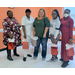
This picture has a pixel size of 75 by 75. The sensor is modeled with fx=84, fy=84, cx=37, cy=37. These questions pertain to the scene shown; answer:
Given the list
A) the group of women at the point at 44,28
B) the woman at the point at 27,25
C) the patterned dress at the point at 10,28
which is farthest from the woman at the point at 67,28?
the patterned dress at the point at 10,28

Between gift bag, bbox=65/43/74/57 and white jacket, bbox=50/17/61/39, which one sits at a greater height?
white jacket, bbox=50/17/61/39

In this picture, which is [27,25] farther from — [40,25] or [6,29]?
[6,29]

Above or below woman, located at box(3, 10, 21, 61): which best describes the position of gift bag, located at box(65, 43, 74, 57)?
below

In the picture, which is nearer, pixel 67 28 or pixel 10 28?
pixel 67 28

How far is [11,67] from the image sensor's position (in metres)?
1.92

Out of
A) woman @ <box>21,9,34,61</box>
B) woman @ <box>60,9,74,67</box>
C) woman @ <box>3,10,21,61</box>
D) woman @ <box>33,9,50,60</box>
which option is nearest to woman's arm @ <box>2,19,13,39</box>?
woman @ <box>3,10,21,61</box>

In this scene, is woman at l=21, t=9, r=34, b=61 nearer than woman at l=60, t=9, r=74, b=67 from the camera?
No

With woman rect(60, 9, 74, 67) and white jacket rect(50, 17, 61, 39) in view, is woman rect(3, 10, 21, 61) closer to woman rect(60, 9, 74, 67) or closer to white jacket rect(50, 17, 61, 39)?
white jacket rect(50, 17, 61, 39)

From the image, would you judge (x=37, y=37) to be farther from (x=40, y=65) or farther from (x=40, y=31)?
Result: (x=40, y=65)

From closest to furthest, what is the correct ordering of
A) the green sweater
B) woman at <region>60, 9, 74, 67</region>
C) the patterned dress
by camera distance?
woman at <region>60, 9, 74, 67</region>, the green sweater, the patterned dress

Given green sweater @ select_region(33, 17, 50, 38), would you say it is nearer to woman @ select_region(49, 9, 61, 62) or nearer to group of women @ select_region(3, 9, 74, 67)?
group of women @ select_region(3, 9, 74, 67)

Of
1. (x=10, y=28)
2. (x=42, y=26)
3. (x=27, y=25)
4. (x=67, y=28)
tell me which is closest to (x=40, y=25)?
(x=42, y=26)

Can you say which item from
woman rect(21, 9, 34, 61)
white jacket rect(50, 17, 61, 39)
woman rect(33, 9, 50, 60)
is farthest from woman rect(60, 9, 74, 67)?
woman rect(21, 9, 34, 61)

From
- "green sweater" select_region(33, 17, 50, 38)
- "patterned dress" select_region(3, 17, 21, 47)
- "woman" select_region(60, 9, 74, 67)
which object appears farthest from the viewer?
"patterned dress" select_region(3, 17, 21, 47)
